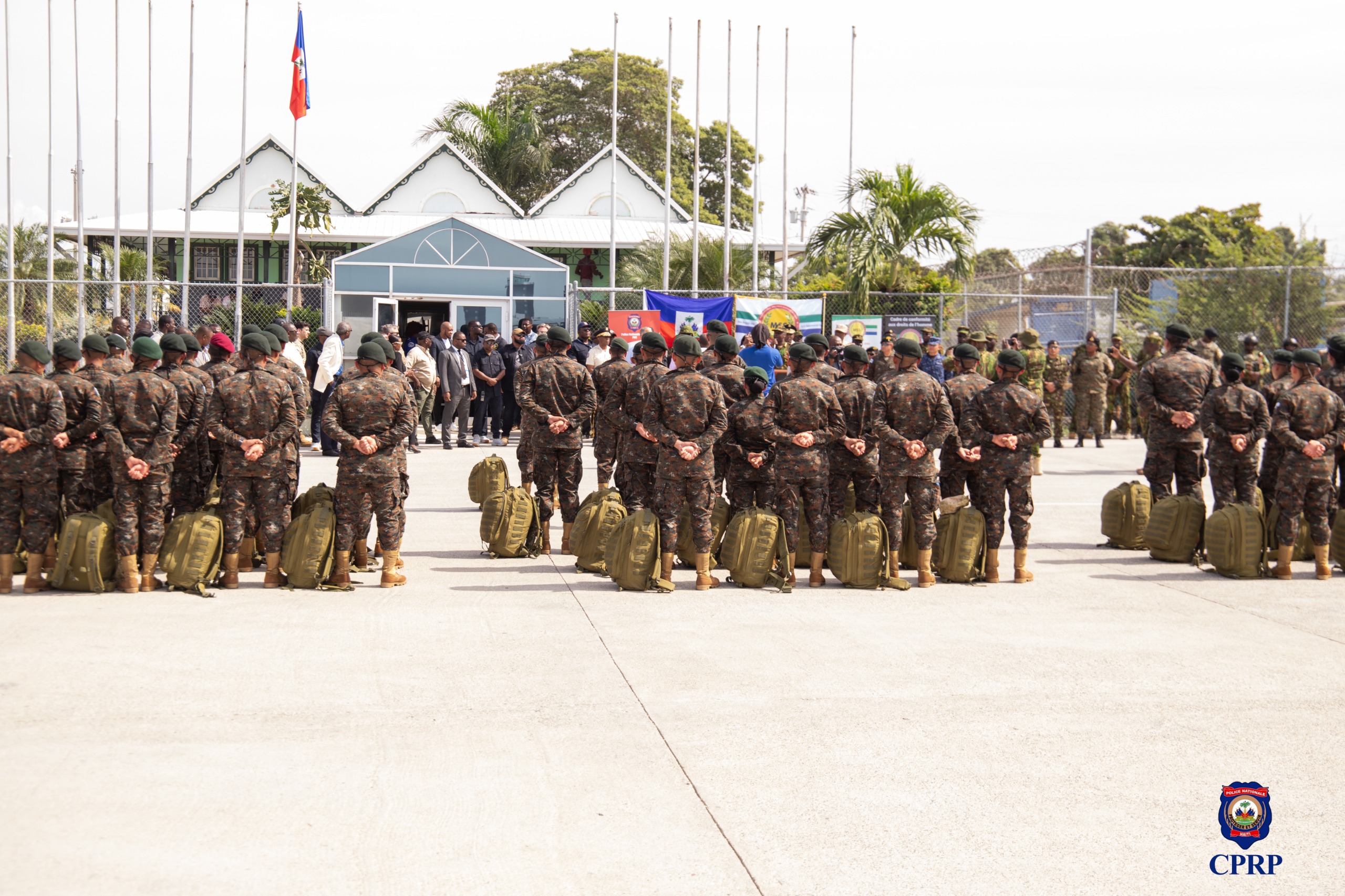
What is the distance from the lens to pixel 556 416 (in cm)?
1088

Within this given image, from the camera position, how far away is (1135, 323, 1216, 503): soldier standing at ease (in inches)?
442

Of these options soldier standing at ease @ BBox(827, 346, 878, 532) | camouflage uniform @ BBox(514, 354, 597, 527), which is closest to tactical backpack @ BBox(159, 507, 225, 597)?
camouflage uniform @ BBox(514, 354, 597, 527)

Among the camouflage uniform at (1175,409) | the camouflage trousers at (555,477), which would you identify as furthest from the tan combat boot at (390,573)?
the camouflage uniform at (1175,409)

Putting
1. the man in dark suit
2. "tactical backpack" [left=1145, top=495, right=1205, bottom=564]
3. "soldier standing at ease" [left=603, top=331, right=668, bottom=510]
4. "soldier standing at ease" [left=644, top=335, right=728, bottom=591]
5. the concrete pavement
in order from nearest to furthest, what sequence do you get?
the concrete pavement
"soldier standing at ease" [left=644, top=335, right=728, bottom=591]
"soldier standing at ease" [left=603, top=331, right=668, bottom=510]
"tactical backpack" [left=1145, top=495, right=1205, bottom=564]
the man in dark suit

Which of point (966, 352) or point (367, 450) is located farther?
point (966, 352)

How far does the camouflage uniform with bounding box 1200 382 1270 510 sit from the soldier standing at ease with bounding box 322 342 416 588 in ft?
23.4

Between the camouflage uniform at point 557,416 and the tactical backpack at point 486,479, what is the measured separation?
4.44 feet

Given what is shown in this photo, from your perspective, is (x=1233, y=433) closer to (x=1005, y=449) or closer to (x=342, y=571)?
(x=1005, y=449)

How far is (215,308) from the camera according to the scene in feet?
84.5

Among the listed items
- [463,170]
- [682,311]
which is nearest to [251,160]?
[463,170]

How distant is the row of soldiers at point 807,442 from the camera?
380 inches

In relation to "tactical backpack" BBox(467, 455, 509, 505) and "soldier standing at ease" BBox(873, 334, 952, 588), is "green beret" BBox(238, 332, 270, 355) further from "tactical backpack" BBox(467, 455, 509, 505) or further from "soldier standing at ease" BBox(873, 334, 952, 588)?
"soldier standing at ease" BBox(873, 334, 952, 588)

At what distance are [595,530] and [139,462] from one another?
362cm

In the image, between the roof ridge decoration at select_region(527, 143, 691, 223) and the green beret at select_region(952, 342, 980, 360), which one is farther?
the roof ridge decoration at select_region(527, 143, 691, 223)
